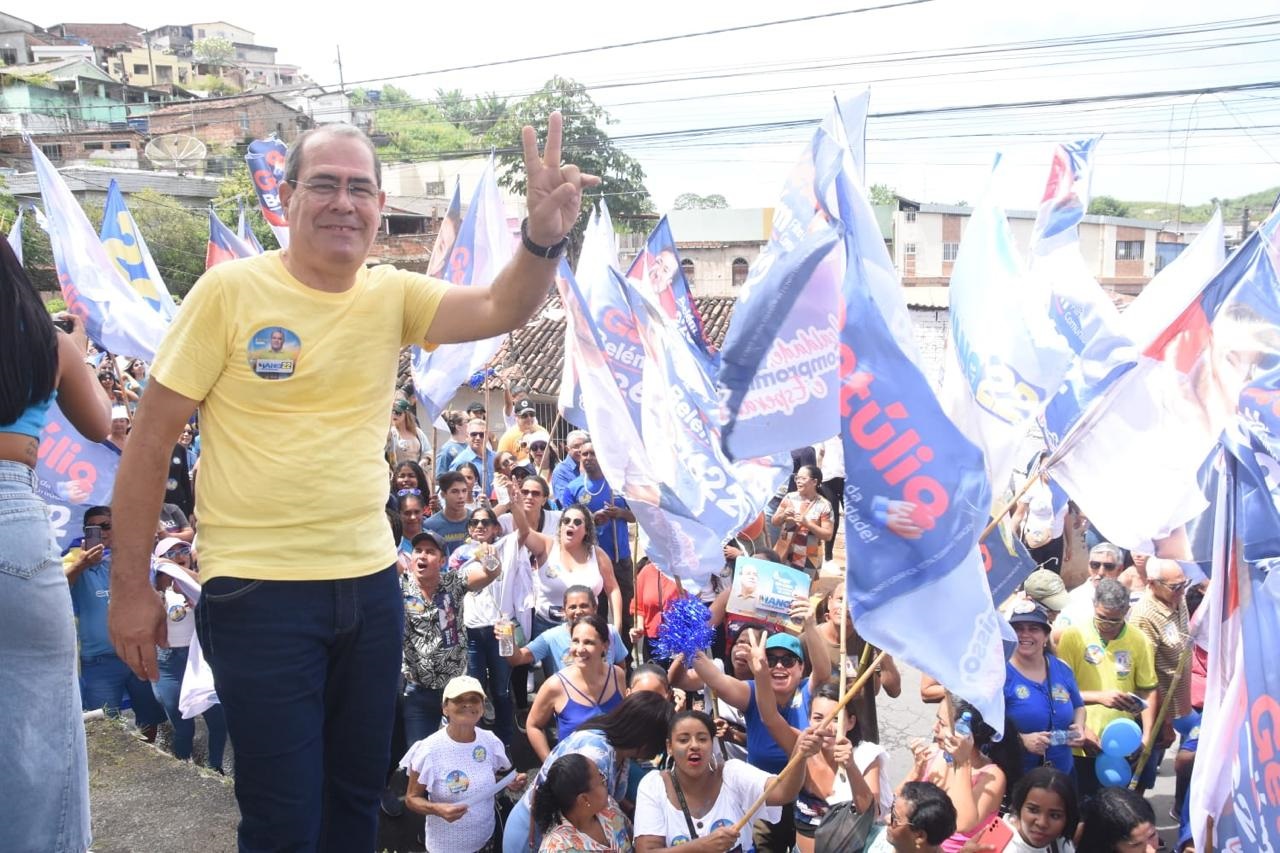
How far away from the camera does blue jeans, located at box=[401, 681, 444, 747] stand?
6.03 meters

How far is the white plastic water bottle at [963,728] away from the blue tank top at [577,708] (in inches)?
66.7

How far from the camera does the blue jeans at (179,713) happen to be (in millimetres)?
5836

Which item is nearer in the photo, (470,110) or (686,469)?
(686,469)

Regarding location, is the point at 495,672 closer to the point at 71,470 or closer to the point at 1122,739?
the point at 71,470

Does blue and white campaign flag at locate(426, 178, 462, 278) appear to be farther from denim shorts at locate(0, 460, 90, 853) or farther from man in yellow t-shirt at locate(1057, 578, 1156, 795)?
denim shorts at locate(0, 460, 90, 853)

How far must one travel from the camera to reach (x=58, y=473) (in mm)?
5723

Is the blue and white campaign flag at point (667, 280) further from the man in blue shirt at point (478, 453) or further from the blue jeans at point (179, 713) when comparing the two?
the blue jeans at point (179, 713)

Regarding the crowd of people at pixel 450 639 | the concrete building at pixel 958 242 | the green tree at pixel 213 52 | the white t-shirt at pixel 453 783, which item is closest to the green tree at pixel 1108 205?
the concrete building at pixel 958 242

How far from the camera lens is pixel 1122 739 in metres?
5.54

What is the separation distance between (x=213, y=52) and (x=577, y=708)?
80.6 metres

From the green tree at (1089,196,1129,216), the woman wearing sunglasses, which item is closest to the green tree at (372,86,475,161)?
the green tree at (1089,196,1129,216)

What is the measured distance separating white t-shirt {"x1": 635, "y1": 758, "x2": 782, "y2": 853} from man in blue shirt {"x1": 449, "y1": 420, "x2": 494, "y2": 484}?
5478 mm

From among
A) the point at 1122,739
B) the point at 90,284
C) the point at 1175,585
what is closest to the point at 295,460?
the point at 1122,739

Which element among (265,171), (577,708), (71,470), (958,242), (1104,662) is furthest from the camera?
(958,242)
